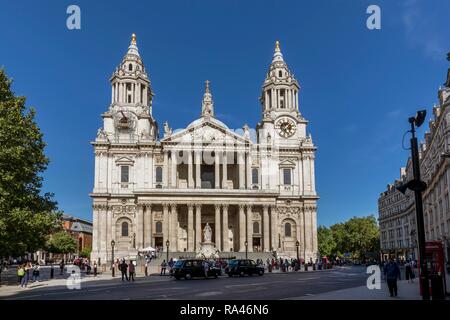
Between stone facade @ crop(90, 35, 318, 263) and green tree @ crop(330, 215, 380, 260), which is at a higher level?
stone facade @ crop(90, 35, 318, 263)

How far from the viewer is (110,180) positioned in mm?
73000

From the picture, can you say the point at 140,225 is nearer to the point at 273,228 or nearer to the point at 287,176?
the point at 273,228

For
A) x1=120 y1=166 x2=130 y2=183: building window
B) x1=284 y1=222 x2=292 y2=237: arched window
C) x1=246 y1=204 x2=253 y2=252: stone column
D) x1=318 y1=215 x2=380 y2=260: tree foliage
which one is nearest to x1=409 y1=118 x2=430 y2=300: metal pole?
x1=246 y1=204 x2=253 y2=252: stone column

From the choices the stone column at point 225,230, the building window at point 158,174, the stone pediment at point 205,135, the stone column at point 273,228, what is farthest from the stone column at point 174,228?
the stone column at point 273,228

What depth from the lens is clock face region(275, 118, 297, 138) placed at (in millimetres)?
79188

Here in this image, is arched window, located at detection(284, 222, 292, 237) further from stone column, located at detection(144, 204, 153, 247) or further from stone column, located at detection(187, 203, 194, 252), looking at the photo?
stone column, located at detection(144, 204, 153, 247)

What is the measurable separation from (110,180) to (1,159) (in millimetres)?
39170

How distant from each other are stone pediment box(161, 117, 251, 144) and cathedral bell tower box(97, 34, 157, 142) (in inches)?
211

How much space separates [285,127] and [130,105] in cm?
2655

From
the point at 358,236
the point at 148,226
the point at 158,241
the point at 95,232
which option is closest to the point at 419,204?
the point at 148,226

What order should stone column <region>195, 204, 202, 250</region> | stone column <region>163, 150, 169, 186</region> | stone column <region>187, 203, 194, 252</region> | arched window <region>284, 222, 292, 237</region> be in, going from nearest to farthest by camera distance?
stone column <region>195, 204, 202, 250</region> < stone column <region>187, 203, 194, 252</region> < stone column <region>163, 150, 169, 186</region> < arched window <region>284, 222, 292, 237</region>

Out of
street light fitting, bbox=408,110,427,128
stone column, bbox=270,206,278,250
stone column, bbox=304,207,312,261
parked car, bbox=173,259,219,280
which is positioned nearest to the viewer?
street light fitting, bbox=408,110,427,128
